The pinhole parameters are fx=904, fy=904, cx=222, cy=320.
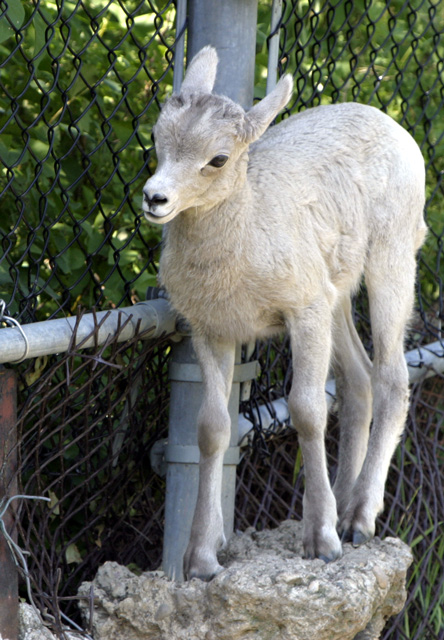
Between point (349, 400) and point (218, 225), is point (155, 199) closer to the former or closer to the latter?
point (218, 225)

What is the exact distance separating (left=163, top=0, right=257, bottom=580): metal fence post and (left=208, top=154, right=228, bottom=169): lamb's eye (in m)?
0.69

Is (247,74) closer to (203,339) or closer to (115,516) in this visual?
(203,339)

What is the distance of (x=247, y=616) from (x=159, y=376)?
116 centimetres

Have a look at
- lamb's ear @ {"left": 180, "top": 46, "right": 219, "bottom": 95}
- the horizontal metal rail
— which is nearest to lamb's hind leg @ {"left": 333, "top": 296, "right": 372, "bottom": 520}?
the horizontal metal rail

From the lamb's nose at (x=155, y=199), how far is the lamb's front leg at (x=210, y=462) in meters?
0.76

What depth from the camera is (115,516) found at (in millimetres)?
3895

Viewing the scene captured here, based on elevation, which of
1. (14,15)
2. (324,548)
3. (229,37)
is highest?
(229,37)

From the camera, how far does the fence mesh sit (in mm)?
3307

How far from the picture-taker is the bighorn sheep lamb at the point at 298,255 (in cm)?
299

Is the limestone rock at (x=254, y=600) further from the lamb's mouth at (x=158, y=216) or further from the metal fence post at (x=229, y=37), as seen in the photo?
the metal fence post at (x=229, y=37)

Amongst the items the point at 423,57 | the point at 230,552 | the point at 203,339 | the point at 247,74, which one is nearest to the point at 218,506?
the point at 230,552

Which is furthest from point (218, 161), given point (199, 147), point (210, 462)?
point (210, 462)

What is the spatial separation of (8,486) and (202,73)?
1545 mm

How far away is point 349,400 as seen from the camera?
154 inches
